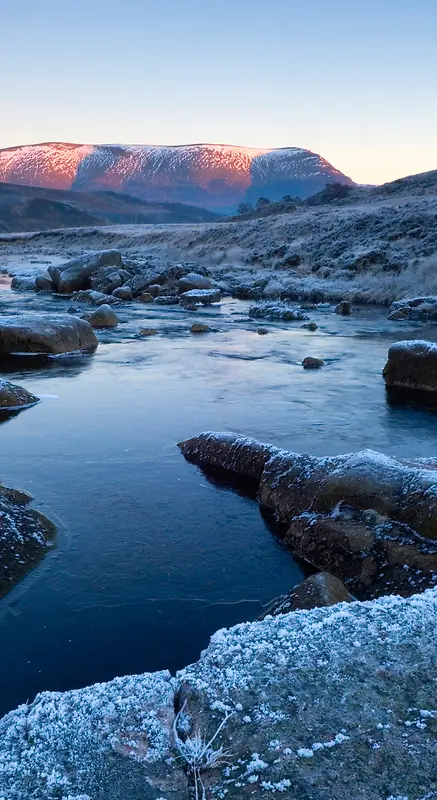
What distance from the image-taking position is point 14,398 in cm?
858

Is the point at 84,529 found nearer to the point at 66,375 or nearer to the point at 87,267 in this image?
the point at 66,375

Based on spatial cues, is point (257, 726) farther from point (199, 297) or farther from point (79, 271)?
point (79, 271)

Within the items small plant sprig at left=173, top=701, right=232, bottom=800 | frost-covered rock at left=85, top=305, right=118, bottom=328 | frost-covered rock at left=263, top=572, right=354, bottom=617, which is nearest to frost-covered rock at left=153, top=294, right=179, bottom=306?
frost-covered rock at left=85, top=305, right=118, bottom=328

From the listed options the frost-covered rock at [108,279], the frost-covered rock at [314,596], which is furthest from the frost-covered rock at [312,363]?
the frost-covered rock at [108,279]

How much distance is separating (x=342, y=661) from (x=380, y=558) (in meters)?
1.68

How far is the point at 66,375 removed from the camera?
35.5ft

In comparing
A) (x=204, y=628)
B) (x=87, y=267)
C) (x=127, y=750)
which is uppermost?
(x=87, y=267)

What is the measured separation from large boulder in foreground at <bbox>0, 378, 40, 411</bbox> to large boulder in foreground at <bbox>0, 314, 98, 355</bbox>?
352 centimetres

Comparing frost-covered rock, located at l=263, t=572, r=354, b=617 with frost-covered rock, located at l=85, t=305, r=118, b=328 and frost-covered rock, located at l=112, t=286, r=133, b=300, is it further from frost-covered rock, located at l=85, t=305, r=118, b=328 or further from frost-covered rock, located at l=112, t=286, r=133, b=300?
frost-covered rock, located at l=112, t=286, r=133, b=300

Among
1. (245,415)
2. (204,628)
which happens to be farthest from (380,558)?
(245,415)

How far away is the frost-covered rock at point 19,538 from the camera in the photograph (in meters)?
4.32

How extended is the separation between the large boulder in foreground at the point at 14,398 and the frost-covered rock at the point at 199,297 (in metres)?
12.9

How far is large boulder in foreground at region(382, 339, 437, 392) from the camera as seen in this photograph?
32.3 ft

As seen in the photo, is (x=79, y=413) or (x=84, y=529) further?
(x=79, y=413)
